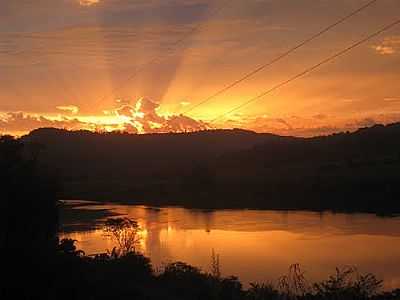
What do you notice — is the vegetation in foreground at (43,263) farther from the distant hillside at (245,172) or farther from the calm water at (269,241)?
the distant hillside at (245,172)

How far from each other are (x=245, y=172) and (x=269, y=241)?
52.5 metres

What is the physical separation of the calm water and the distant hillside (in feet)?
34.2

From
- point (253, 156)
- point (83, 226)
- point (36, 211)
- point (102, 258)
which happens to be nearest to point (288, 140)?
point (253, 156)

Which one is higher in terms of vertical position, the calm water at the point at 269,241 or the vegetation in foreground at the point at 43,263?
the vegetation in foreground at the point at 43,263

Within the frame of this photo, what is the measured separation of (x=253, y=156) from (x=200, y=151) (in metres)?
22.0

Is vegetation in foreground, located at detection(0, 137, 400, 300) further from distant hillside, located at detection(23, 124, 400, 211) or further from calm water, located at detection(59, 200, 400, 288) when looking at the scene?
distant hillside, located at detection(23, 124, 400, 211)

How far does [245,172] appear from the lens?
83.9 meters

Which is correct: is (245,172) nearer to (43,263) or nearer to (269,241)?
(269,241)

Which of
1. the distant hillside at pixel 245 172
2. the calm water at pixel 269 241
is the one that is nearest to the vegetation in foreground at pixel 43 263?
the calm water at pixel 269 241

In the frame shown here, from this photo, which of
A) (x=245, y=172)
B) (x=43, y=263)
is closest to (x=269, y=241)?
(x=43, y=263)

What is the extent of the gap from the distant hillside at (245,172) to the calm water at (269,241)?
410 inches

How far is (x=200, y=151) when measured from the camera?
115000 mm

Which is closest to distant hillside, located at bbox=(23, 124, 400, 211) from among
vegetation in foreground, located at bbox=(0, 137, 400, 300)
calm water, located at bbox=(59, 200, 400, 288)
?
calm water, located at bbox=(59, 200, 400, 288)

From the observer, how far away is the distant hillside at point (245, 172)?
60625mm
